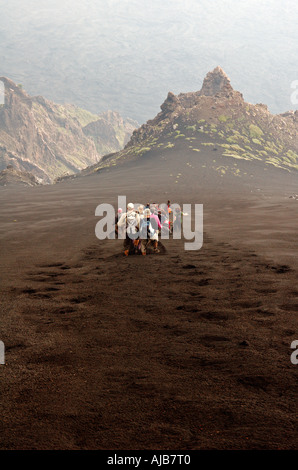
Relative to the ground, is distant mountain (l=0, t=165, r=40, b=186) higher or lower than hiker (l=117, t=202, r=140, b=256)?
higher

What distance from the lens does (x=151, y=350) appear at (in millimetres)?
6051

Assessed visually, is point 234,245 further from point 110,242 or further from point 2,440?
point 2,440

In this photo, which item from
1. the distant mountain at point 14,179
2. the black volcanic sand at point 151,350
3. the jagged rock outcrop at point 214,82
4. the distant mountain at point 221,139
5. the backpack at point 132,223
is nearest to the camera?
the black volcanic sand at point 151,350

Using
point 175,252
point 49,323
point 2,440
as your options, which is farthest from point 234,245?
point 2,440

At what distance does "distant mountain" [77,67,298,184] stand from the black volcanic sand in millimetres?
49324

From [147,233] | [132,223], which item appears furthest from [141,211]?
[147,233]

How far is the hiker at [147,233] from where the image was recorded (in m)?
12.8

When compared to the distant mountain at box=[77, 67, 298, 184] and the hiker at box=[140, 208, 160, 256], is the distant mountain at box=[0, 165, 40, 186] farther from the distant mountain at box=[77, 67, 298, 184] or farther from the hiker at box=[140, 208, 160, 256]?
the hiker at box=[140, 208, 160, 256]

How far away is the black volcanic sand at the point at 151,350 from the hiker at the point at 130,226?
18.7 inches

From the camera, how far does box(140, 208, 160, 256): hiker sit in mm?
12814

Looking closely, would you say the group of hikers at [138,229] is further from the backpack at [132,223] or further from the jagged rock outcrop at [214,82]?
the jagged rock outcrop at [214,82]

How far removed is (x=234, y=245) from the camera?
48.3 feet

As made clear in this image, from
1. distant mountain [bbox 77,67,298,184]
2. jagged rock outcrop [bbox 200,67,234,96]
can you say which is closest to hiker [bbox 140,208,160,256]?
distant mountain [bbox 77,67,298,184]

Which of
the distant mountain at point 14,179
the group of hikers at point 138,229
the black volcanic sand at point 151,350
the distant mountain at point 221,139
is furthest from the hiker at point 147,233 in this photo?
the distant mountain at point 14,179
